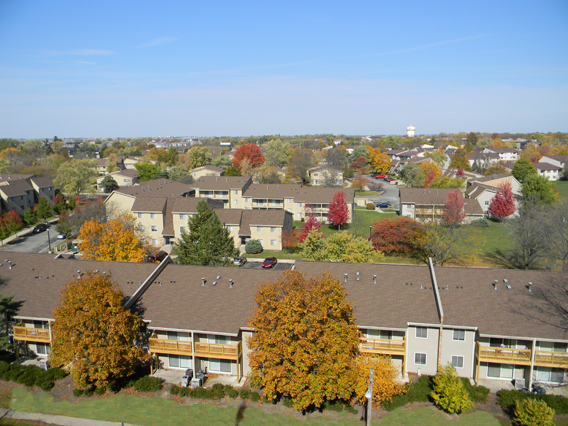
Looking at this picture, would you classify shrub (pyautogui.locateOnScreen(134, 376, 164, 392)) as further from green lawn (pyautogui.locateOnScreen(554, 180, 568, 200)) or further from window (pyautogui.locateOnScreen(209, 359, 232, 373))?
green lawn (pyautogui.locateOnScreen(554, 180, 568, 200))

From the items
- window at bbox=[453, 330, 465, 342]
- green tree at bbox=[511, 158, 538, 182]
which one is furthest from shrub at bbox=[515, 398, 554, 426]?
green tree at bbox=[511, 158, 538, 182]

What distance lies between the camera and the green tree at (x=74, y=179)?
275 ft

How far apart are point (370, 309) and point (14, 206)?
70.7 m

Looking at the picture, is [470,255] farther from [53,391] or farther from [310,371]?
[53,391]

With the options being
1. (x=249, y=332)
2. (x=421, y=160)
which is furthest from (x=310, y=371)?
(x=421, y=160)

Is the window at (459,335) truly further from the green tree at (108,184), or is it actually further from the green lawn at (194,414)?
the green tree at (108,184)

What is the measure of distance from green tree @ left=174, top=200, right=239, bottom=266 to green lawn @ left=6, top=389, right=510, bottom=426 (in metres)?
17.2

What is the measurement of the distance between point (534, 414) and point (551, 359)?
510 centimetres

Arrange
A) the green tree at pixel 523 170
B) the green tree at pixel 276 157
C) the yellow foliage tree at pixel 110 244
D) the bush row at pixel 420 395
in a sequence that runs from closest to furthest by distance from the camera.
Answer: the bush row at pixel 420 395 → the yellow foliage tree at pixel 110 244 → the green tree at pixel 523 170 → the green tree at pixel 276 157

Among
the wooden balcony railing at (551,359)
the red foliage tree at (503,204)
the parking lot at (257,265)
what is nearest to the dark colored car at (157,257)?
the parking lot at (257,265)

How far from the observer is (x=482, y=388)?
2342 cm

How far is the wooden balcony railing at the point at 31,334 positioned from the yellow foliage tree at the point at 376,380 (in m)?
20.2

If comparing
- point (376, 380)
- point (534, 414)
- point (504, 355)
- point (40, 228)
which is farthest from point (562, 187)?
point (40, 228)

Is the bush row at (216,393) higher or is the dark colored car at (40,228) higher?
the dark colored car at (40,228)
